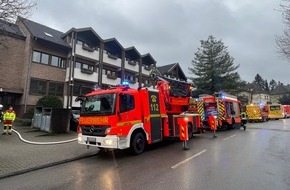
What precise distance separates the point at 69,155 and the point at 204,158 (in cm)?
521

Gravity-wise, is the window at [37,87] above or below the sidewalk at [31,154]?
above

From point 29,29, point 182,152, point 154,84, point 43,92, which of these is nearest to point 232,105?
point 154,84

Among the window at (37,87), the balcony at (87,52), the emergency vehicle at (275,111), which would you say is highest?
the balcony at (87,52)

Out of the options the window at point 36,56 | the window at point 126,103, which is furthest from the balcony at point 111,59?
the window at point 126,103

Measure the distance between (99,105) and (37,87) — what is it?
18.1 m

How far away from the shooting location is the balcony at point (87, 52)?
27581 millimetres

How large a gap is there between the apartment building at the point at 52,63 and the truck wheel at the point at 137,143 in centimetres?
1393

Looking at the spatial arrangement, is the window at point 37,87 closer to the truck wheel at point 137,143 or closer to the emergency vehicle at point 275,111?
the truck wheel at point 137,143

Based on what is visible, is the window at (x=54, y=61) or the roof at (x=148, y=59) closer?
the window at (x=54, y=61)

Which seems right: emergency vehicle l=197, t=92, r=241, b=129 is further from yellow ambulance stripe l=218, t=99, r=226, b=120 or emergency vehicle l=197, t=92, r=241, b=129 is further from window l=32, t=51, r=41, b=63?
window l=32, t=51, r=41, b=63

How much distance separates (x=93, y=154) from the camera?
1018 cm

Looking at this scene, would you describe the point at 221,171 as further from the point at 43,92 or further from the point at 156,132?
the point at 43,92

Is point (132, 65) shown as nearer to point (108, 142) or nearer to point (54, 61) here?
point (54, 61)

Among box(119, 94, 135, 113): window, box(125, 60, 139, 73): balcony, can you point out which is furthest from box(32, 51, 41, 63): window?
box(119, 94, 135, 113): window
